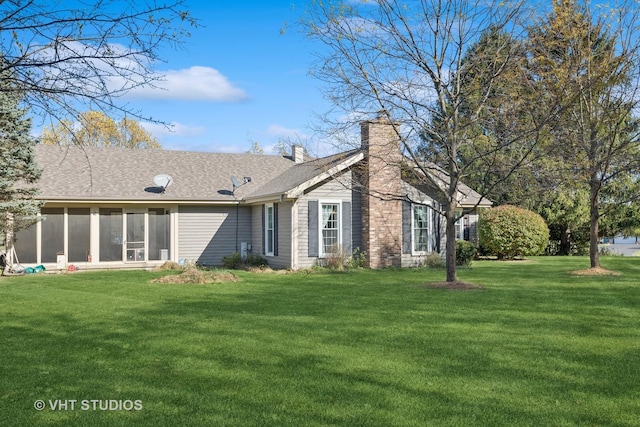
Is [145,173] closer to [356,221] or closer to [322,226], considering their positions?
[322,226]

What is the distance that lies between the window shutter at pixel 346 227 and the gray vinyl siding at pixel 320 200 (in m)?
0.12

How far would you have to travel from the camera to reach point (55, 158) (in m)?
21.8

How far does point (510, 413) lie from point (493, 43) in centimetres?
1230

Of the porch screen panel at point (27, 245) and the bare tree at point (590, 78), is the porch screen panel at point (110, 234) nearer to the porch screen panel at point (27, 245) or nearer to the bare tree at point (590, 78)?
the porch screen panel at point (27, 245)

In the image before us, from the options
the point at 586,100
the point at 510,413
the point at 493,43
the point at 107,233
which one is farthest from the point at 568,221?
the point at 510,413

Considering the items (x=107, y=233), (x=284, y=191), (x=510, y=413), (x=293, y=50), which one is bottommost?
(x=510, y=413)

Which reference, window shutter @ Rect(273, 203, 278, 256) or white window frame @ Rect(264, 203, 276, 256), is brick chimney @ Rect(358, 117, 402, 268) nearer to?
window shutter @ Rect(273, 203, 278, 256)

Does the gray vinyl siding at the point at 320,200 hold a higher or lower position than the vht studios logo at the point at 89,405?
higher

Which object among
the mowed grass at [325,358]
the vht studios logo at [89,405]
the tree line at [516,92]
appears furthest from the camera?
the tree line at [516,92]

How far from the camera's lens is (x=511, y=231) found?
23.9 meters

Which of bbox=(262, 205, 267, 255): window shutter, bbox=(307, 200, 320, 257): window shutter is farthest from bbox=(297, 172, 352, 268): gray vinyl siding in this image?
bbox=(262, 205, 267, 255): window shutter

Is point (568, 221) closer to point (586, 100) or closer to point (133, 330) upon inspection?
point (586, 100)

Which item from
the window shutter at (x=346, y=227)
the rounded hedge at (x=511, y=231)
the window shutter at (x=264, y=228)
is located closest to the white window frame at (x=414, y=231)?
the window shutter at (x=346, y=227)

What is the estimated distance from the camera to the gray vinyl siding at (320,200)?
18.8m
